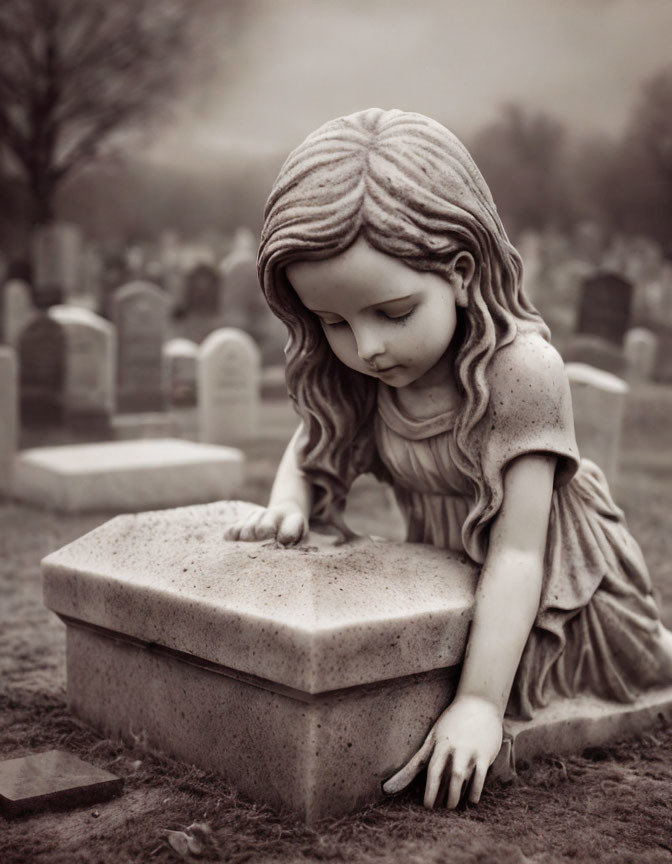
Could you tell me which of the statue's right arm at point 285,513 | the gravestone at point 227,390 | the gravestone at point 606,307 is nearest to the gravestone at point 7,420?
the gravestone at point 227,390

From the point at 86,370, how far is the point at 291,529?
19.2ft

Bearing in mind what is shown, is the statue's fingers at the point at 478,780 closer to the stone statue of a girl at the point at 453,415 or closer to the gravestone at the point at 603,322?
the stone statue of a girl at the point at 453,415

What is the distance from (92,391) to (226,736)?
6204mm

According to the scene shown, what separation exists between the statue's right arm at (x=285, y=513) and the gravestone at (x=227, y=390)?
5561mm

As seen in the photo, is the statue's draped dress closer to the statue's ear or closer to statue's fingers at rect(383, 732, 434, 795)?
the statue's ear

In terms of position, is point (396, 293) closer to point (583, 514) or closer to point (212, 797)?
point (583, 514)

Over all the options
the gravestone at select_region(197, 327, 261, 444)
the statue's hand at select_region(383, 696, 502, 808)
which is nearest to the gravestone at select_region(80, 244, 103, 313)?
the gravestone at select_region(197, 327, 261, 444)

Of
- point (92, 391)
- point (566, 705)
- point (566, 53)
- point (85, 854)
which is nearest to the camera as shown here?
point (85, 854)

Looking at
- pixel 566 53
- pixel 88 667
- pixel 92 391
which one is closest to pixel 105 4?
pixel 566 53

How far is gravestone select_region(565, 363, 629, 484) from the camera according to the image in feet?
20.0

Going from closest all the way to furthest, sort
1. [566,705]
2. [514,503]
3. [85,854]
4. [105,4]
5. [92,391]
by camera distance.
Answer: [85,854], [514,503], [566,705], [92,391], [105,4]

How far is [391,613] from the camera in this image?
7.55 feet

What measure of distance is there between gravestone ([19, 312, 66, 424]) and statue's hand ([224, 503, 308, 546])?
5.54m

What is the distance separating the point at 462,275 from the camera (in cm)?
251
